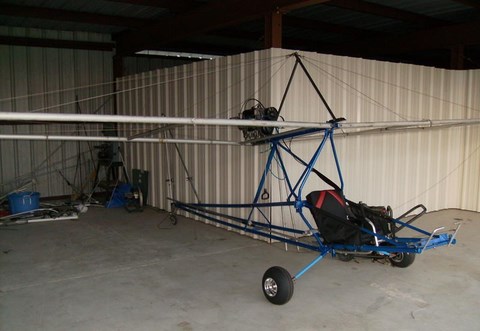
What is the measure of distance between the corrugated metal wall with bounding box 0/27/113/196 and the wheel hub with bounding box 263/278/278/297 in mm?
7089

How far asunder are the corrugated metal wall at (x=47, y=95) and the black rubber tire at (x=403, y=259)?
7.41 metres

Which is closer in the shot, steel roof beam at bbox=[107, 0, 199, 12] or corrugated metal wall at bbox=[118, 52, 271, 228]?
corrugated metal wall at bbox=[118, 52, 271, 228]

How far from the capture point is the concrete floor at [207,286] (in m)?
3.57

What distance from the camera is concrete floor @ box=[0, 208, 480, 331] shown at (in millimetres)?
3574

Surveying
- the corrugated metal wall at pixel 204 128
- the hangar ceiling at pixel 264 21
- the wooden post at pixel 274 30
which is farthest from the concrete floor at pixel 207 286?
the hangar ceiling at pixel 264 21

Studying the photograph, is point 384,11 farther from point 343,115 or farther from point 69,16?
point 69,16

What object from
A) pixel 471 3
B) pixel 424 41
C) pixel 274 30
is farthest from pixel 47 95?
pixel 471 3

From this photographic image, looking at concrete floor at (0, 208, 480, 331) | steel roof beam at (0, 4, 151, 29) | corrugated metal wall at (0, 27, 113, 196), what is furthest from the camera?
corrugated metal wall at (0, 27, 113, 196)

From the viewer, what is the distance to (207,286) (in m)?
4.32

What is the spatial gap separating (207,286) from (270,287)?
2.39 feet

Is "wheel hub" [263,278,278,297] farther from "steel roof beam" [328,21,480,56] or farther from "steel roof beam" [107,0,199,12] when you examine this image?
"steel roof beam" [328,21,480,56]

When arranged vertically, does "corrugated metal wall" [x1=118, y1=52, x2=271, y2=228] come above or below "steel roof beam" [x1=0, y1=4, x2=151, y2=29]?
below

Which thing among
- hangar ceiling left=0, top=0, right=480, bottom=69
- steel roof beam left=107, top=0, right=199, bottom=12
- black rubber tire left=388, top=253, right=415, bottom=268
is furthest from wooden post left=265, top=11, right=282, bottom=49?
black rubber tire left=388, top=253, right=415, bottom=268

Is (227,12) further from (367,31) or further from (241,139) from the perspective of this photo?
(367,31)
